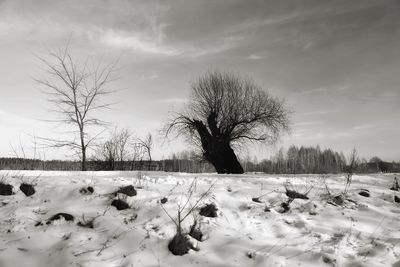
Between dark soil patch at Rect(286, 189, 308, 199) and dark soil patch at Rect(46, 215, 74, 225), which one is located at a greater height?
dark soil patch at Rect(286, 189, 308, 199)

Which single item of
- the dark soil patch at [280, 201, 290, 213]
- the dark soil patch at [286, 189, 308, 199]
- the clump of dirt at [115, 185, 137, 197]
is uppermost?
the clump of dirt at [115, 185, 137, 197]

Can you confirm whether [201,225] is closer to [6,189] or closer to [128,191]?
[128,191]

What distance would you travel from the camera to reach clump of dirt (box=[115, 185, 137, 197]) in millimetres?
5777

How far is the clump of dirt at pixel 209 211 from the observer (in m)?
5.41

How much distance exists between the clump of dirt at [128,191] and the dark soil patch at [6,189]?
1.95m

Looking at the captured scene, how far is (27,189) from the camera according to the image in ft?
19.1

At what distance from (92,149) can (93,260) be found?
33.0 feet

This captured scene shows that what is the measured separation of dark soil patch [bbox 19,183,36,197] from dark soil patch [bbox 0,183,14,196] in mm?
163

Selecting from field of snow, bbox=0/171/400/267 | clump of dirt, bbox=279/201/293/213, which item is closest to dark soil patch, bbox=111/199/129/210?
field of snow, bbox=0/171/400/267

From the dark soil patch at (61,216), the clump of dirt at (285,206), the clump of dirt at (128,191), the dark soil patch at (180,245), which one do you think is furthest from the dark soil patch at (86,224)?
the clump of dirt at (285,206)

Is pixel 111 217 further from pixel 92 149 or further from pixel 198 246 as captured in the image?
pixel 92 149

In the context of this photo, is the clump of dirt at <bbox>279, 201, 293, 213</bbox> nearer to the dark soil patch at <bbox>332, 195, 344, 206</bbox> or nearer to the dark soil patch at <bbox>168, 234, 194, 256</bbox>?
the dark soil patch at <bbox>332, 195, 344, 206</bbox>

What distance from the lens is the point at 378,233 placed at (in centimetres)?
500

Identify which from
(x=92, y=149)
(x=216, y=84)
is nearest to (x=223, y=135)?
(x=216, y=84)
